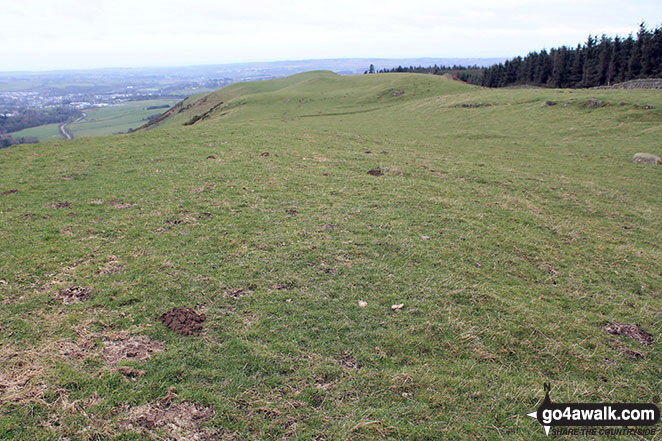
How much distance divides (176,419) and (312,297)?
10.00 feet

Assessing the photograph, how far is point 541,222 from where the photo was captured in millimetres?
11188

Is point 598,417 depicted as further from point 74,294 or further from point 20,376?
point 74,294

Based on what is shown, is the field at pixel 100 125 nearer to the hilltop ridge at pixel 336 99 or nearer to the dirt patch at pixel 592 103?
the hilltop ridge at pixel 336 99

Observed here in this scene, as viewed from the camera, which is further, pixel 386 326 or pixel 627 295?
pixel 627 295

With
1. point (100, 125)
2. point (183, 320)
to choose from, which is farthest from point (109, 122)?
point (183, 320)

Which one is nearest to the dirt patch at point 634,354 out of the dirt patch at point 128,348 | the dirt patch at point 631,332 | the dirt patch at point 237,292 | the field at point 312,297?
the field at point 312,297

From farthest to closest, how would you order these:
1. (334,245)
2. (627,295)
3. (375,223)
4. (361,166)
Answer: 1. (361,166)
2. (375,223)
3. (334,245)
4. (627,295)

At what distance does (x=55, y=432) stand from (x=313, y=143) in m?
18.9

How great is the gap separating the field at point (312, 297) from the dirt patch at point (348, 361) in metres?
0.04

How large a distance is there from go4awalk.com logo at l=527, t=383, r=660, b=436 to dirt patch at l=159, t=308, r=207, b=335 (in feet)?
16.9

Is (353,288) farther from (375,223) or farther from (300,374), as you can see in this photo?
(375,223)

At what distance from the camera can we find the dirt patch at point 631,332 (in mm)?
6070

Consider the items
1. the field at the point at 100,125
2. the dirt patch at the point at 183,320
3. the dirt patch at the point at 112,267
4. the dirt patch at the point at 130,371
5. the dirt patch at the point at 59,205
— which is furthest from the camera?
the field at the point at 100,125

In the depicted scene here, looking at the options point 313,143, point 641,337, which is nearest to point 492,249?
point 641,337
